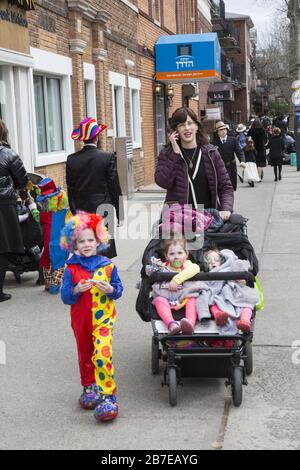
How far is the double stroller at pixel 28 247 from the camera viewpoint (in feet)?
26.9

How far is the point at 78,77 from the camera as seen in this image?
1377cm

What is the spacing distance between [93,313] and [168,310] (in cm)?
58

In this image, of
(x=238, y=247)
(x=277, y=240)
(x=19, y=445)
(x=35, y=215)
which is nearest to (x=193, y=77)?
(x=277, y=240)

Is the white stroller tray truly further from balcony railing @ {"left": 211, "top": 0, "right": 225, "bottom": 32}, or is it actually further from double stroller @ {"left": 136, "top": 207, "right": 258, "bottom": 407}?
balcony railing @ {"left": 211, "top": 0, "right": 225, "bottom": 32}

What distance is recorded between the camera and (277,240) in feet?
36.4

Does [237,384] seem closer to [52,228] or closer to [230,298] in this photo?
[230,298]

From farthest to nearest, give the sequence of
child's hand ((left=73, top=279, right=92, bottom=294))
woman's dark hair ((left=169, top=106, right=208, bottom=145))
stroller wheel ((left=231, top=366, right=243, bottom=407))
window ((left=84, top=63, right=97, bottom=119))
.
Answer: window ((left=84, top=63, right=97, bottom=119)) → woman's dark hair ((left=169, top=106, right=208, bottom=145)) → stroller wheel ((left=231, top=366, right=243, bottom=407)) → child's hand ((left=73, top=279, right=92, bottom=294))

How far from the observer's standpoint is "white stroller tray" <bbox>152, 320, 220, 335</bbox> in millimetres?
4707

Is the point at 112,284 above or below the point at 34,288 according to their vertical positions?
above

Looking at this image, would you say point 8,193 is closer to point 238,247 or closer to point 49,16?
point 238,247

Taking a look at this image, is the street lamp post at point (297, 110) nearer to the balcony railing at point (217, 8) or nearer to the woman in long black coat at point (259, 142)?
the woman in long black coat at point (259, 142)

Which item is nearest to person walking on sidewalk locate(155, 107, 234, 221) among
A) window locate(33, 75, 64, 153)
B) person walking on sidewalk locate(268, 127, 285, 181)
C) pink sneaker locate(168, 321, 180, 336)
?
pink sneaker locate(168, 321, 180, 336)

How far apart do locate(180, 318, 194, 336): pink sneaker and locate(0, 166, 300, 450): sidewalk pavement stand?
1.60ft

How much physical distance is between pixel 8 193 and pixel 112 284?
344 centimetres
